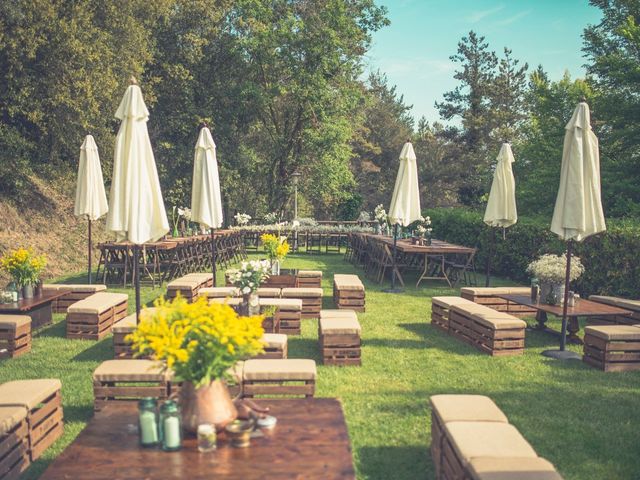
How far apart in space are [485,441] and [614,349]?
13.9 feet

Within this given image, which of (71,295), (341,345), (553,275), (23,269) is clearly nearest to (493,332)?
(553,275)

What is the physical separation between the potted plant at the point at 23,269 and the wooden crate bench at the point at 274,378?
16.9ft

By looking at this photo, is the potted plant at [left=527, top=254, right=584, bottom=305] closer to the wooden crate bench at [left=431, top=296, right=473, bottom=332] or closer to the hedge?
the wooden crate bench at [left=431, top=296, right=473, bottom=332]

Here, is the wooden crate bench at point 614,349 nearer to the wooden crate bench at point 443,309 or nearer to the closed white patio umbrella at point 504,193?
the wooden crate bench at point 443,309

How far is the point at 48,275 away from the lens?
1470cm

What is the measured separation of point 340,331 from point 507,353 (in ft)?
8.03

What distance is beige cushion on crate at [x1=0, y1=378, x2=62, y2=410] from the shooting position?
13.0 ft

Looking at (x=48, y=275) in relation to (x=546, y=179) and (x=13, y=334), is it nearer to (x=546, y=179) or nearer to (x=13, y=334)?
(x=13, y=334)

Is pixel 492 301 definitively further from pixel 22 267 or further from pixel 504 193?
pixel 22 267

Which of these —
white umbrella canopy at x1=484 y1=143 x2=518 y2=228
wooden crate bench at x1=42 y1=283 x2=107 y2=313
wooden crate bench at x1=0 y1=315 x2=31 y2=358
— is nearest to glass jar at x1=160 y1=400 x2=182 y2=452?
wooden crate bench at x1=0 y1=315 x2=31 y2=358

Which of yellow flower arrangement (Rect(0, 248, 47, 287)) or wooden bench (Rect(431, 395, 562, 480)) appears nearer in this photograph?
wooden bench (Rect(431, 395, 562, 480))

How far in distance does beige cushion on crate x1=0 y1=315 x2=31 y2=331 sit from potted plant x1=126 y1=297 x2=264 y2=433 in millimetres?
4852

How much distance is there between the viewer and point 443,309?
859 cm

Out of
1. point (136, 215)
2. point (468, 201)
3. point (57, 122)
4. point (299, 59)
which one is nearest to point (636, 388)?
point (136, 215)
